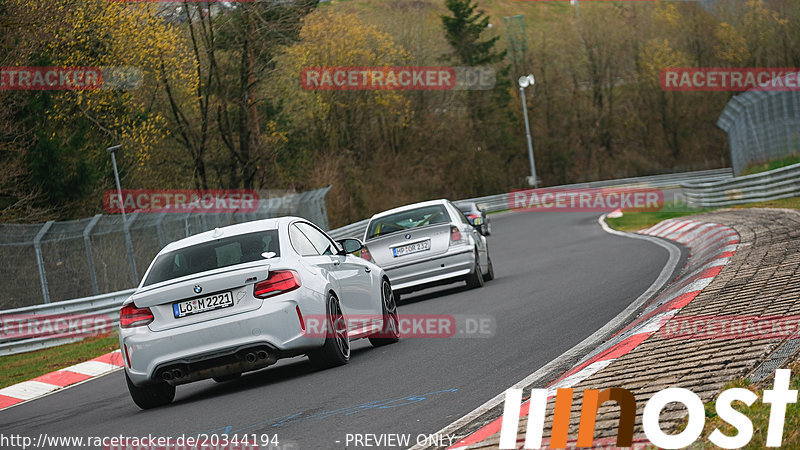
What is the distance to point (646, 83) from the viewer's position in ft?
292

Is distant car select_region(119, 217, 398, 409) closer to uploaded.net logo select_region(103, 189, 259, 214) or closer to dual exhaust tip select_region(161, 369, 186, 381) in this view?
dual exhaust tip select_region(161, 369, 186, 381)

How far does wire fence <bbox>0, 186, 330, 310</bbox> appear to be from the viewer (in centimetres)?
2067

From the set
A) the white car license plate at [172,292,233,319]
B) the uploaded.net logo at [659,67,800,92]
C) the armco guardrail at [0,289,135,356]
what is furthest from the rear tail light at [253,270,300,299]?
the uploaded.net logo at [659,67,800,92]

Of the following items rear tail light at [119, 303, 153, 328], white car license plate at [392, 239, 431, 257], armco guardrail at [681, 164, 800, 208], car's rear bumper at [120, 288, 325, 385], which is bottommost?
armco guardrail at [681, 164, 800, 208]

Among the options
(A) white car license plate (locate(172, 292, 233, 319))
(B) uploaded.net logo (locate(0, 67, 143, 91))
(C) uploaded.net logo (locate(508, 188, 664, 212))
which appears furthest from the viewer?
(C) uploaded.net logo (locate(508, 188, 664, 212))

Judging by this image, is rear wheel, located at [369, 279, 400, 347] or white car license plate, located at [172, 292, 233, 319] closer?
white car license plate, located at [172, 292, 233, 319]

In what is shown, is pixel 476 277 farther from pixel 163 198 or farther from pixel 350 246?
pixel 163 198

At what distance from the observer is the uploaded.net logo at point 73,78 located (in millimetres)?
26498

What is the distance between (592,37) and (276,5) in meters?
59.4

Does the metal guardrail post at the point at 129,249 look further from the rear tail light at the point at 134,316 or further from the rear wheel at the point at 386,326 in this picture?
the rear tail light at the point at 134,316

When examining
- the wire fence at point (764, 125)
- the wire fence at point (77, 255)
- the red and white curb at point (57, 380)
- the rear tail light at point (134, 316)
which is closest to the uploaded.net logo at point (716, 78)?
the wire fence at point (764, 125)

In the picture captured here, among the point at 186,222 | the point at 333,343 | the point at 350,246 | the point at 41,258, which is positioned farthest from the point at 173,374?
the point at 186,222

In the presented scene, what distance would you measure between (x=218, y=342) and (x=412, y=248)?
314 inches

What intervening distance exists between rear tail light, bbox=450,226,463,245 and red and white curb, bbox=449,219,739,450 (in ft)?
11.1
